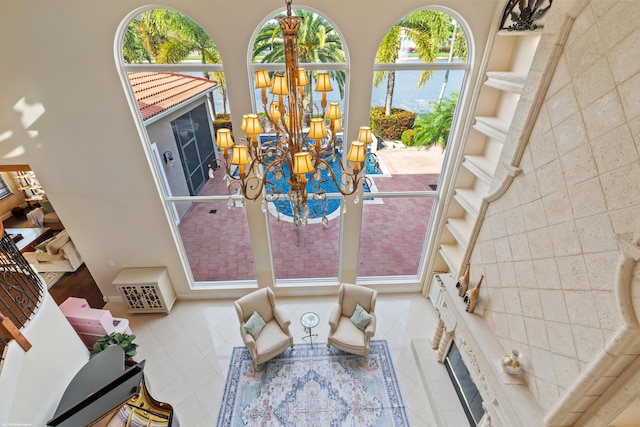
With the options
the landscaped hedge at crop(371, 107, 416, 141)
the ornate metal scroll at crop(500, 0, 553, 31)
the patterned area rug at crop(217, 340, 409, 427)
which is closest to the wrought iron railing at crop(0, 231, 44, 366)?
the patterned area rug at crop(217, 340, 409, 427)

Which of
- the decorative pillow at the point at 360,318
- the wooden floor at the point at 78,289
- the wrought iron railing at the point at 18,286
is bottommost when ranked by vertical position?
the wooden floor at the point at 78,289

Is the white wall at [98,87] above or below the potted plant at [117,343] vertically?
above

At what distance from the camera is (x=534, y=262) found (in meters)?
2.71

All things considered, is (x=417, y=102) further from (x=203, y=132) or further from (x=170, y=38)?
(x=170, y=38)

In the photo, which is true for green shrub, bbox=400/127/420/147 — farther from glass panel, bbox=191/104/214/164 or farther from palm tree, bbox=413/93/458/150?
glass panel, bbox=191/104/214/164

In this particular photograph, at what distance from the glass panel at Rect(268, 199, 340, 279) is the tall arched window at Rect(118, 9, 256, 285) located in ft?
2.18

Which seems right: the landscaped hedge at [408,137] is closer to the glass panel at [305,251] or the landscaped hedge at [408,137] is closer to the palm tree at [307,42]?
the palm tree at [307,42]

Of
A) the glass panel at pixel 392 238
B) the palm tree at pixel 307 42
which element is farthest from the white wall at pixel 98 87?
the glass panel at pixel 392 238

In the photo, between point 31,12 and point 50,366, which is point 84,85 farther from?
point 50,366

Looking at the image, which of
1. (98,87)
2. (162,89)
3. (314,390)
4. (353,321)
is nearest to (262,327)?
(314,390)

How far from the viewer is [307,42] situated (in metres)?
3.85

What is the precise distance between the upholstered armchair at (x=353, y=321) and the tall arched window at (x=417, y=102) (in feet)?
3.69

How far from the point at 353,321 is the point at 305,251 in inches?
79.7

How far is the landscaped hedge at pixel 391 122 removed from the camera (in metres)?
4.35
